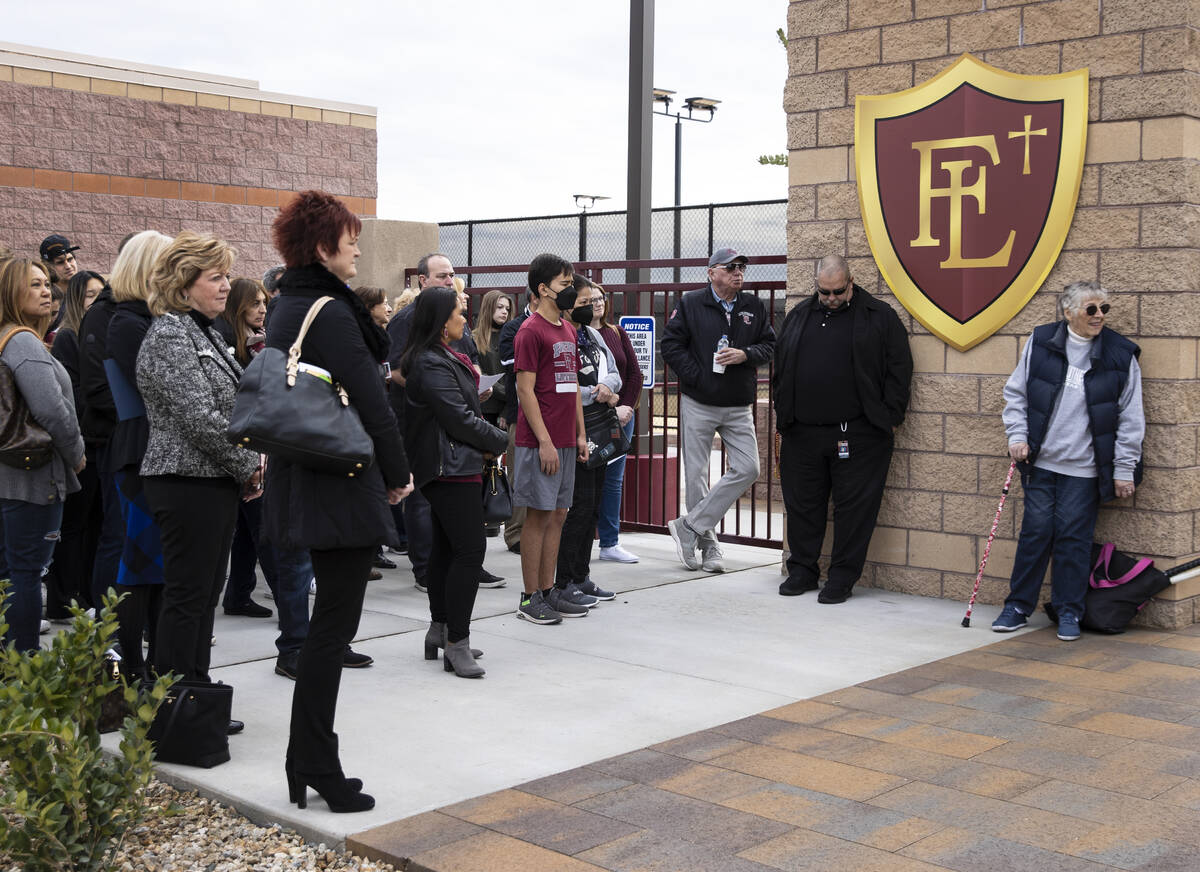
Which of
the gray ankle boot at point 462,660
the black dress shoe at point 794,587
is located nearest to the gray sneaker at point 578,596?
the black dress shoe at point 794,587

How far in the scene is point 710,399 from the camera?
870 cm

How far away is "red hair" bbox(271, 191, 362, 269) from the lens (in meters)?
4.25

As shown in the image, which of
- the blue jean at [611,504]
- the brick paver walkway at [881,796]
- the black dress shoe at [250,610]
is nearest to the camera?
the brick paver walkway at [881,796]

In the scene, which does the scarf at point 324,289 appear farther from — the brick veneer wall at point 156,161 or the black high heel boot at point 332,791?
the brick veneer wall at point 156,161

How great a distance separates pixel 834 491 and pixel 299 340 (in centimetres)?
469

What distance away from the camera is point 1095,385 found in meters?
6.89

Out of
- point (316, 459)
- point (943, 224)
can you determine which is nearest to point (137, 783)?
point (316, 459)

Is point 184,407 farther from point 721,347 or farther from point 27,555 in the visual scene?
point 721,347

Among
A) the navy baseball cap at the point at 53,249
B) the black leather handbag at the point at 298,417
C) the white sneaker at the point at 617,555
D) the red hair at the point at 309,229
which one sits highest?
the navy baseball cap at the point at 53,249

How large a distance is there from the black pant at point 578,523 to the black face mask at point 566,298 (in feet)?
3.13

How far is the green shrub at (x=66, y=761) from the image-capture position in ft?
11.8

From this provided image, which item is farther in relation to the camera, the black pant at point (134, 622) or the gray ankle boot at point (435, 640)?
the gray ankle boot at point (435, 640)

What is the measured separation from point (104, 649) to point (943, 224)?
18.1 feet

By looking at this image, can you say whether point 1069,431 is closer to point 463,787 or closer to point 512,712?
point 512,712
